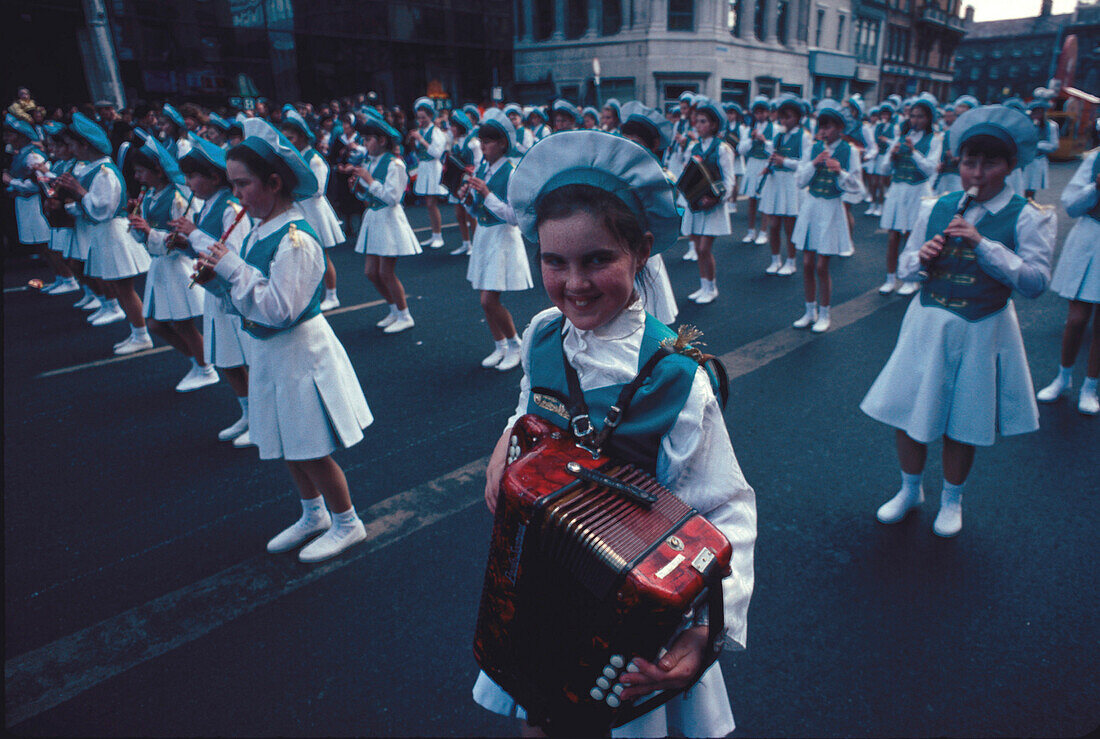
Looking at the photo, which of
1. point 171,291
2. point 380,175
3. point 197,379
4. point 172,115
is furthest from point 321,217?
point 171,291

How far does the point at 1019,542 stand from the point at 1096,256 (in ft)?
8.73

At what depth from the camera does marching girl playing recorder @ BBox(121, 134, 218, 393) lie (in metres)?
4.66

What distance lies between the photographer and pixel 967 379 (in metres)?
2.96

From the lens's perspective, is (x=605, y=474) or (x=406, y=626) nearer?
(x=605, y=474)

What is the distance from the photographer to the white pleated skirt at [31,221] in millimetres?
8750

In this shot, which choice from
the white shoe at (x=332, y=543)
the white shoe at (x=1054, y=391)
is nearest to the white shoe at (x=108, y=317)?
the white shoe at (x=332, y=543)

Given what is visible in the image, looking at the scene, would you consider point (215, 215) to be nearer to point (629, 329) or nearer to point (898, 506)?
point (629, 329)

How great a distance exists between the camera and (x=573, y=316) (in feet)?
4.74

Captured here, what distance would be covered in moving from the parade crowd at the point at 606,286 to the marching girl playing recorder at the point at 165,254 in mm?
19

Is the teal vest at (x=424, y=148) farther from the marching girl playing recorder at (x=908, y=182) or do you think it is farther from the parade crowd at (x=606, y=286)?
the marching girl playing recorder at (x=908, y=182)

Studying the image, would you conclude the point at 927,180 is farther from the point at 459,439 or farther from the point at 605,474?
the point at 605,474

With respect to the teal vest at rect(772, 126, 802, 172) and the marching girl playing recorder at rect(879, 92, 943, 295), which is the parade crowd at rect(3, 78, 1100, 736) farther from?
the teal vest at rect(772, 126, 802, 172)

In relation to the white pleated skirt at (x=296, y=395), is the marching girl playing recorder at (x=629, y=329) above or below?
above

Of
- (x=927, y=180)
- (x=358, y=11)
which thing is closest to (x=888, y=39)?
(x=358, y=11)
